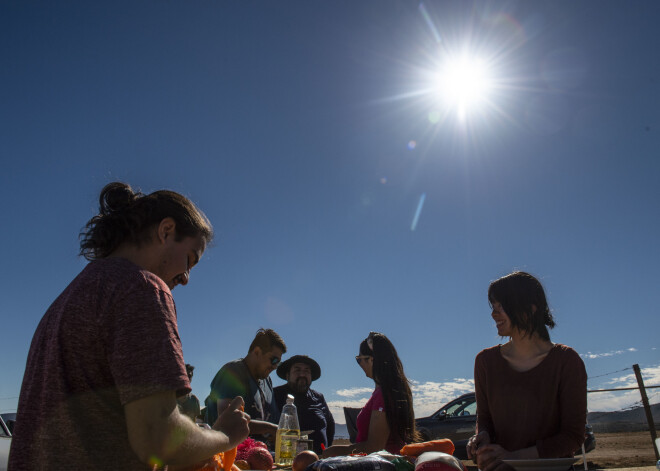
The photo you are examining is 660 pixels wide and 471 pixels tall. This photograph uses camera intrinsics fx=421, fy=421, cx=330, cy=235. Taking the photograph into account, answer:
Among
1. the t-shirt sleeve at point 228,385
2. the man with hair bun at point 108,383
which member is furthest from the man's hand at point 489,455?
the t-shirt sleeve at point 228,385

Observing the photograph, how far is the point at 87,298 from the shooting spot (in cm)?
110

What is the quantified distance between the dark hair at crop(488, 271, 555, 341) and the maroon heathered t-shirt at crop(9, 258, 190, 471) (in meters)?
1.86

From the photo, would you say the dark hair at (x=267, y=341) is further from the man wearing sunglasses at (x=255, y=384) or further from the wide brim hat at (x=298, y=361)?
the wide brim hat at (x=298, y=361)

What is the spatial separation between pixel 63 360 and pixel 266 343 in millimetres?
3366

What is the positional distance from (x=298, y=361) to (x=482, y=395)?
3.54 meters

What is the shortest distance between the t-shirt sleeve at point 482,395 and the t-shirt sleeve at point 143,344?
1.81 meters

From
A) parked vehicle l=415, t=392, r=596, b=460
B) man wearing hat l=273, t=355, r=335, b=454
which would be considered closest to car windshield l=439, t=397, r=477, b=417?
parked vehicle l=415, t=392, r=596, b=460

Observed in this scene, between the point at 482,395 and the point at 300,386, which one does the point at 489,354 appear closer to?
the point at 482,395

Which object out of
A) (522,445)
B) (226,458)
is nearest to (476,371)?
(522,445)

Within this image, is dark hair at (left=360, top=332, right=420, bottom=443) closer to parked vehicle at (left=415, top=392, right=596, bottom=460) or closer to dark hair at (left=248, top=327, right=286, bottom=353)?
dark hair at (left=248, top=327, right=286, bottom=353)

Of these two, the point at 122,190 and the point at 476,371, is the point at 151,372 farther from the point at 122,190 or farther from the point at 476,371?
the point at 476,371

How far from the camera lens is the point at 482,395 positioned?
2350 mm

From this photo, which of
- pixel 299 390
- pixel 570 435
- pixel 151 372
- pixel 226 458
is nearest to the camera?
pixel 151 372

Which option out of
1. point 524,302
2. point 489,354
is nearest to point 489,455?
point 489,354
